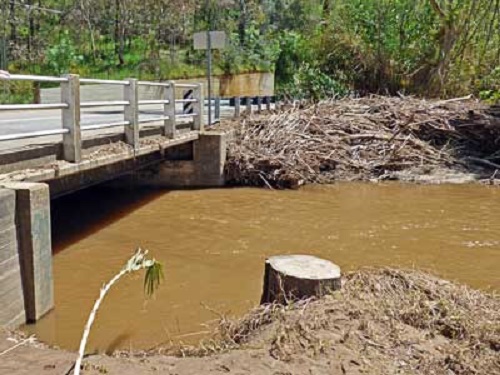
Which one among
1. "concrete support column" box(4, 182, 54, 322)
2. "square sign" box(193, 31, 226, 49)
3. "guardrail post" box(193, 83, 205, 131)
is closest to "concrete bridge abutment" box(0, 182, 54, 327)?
"concrete support column" box(4, 182, 54, 322)

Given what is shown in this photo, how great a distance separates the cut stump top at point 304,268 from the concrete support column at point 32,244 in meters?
2.29

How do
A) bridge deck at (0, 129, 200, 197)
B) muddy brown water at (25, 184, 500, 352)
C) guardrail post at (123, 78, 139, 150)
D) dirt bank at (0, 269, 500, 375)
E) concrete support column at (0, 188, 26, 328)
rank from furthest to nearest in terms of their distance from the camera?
guardrail post at (123, 78, 139, 150), bridge deck at (0, 129, 200, 197), muddy brown water at (25, 184, 500, 352), concrete support column at (0, 188, 26, 328), dirt bank at (0, 269, 500, 375)

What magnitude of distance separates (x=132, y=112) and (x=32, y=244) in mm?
4087

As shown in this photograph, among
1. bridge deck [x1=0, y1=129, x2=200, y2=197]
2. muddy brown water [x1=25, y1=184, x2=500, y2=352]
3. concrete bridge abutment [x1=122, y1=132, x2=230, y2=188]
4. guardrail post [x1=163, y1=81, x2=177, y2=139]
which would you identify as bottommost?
muddy brown water [x1=25, y1=184, x2=500, y2=352]

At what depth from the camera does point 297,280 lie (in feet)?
15.5

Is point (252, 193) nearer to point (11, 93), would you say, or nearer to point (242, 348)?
point (242, 348)

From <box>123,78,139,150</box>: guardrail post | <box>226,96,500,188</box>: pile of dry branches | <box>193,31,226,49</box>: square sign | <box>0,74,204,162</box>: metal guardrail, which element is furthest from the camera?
<box>193,31,226,49</box>: square sign

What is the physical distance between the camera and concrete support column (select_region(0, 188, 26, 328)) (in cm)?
520

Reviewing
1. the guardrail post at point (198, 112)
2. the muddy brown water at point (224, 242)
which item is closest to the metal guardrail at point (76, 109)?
the muddy brown water at point (224, 242)

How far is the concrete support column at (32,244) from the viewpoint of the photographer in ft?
18.2

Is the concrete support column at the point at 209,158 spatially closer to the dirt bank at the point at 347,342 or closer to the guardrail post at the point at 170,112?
the guardrail post at the point at 170,112

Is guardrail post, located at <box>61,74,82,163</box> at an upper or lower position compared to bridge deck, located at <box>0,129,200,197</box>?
upper

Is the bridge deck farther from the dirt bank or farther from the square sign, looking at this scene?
the square sign

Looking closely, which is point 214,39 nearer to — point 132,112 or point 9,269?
point 132,112
